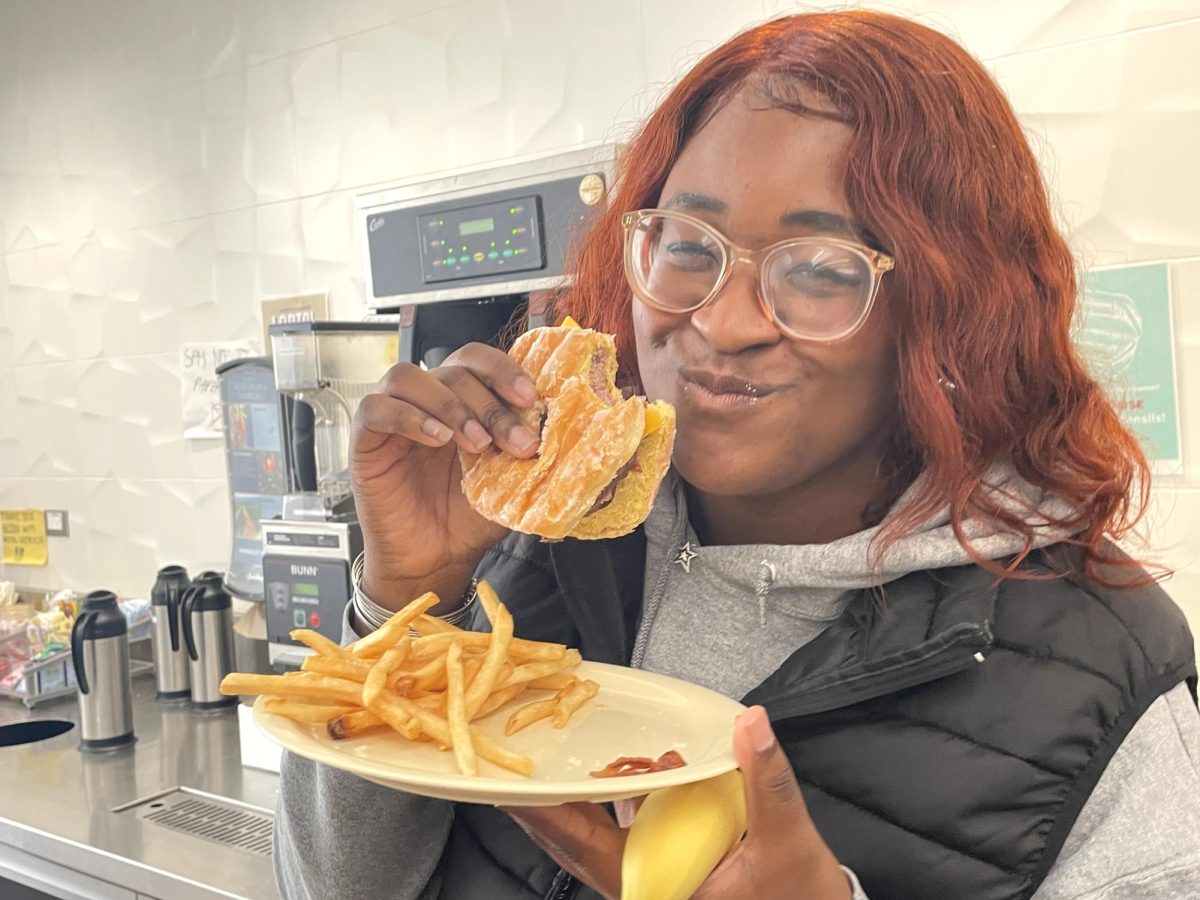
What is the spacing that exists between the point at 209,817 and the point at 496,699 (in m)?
1.25

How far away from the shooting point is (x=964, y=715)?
39.8 inches

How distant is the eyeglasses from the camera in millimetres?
1058

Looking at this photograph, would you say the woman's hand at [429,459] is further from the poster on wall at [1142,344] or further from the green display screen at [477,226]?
the poster on wall at [1142,344]

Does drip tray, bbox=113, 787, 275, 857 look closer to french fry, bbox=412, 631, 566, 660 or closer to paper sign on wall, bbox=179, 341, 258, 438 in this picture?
french fry, bbox=412, 631, 566, 660

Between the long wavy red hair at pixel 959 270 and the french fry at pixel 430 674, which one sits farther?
the long wavy red hair at pixel 959 270

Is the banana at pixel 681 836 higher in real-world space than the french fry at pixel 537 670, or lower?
lower

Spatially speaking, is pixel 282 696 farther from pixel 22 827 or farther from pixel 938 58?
pixel 22 827

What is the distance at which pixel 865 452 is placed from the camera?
120 cm

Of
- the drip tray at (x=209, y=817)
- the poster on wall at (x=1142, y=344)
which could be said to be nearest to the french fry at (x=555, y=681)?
the drip tray at (x=209, y=817)

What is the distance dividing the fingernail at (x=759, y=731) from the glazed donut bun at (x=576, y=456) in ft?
1.02

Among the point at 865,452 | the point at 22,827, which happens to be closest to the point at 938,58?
the point at 865,452

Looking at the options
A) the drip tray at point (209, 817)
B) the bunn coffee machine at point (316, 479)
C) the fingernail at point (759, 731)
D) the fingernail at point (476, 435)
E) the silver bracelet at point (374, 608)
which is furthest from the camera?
the bunn coffee machine at point (316, 479)

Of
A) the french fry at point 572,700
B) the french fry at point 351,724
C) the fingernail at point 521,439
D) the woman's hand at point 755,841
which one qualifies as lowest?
the woman's hand at point 755,841

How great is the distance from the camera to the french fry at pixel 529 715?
38.4 inches
